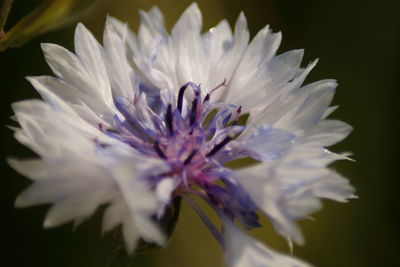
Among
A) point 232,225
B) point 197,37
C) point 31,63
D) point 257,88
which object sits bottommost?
point 232,225

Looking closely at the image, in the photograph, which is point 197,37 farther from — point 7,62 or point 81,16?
point 7,62

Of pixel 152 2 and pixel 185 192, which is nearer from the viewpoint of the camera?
pixel 185 192

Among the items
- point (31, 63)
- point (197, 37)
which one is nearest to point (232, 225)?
point (197, 37)

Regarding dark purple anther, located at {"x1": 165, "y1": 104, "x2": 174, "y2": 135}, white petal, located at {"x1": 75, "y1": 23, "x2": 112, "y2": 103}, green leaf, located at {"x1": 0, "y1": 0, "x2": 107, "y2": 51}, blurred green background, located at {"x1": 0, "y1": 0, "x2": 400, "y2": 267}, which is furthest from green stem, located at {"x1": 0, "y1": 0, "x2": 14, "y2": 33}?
blurred green background, located at {"x1": 0, "y1": 0, "x2": 400, "y2": 267}

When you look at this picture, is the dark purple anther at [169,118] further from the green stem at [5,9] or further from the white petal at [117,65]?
the green stem at [5,9]

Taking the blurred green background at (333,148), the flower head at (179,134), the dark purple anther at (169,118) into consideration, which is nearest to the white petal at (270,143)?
the flower head at (179,134)

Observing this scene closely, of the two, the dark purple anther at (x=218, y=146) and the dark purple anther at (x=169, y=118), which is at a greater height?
the dark purple anther at (x=169, y=118)
